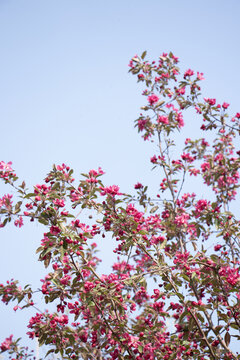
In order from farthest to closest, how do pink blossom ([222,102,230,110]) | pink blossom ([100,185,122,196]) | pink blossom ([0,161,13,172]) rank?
1. pink blossom ([222,102,230,110])
2. pink blossom ([0,161,13,172])
3. pink blossom ([100,185,122,196])

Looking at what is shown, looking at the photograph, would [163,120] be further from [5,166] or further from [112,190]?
[5,166]

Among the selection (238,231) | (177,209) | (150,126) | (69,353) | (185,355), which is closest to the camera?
(185,355)

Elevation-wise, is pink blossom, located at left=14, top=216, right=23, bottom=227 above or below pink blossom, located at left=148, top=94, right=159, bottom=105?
below

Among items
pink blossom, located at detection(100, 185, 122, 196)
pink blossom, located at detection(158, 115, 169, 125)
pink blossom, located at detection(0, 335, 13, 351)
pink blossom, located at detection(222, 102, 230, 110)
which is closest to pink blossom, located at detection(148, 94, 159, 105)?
pink blossom, located at detection(158, 115, 169, 125)

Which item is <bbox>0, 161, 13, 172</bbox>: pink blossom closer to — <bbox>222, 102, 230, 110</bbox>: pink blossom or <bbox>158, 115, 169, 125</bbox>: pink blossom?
<bbox>158, 115, 169, 125</bbox>: pink blossom

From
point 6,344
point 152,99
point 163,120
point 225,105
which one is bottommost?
point 6,344

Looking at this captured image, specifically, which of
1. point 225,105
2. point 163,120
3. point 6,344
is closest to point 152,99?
point 163,120

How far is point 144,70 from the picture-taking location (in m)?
7.15

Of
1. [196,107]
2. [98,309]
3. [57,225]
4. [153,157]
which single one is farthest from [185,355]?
[196,107]

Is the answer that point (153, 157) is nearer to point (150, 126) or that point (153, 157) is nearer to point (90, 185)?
point (150, 126)

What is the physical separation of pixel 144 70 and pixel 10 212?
472 cm

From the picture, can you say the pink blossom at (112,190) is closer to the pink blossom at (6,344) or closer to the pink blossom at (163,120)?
the pink blossom at (163,120)

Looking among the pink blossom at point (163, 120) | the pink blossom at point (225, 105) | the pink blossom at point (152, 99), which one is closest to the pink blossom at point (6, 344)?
the pink blossom at point (163, 120)

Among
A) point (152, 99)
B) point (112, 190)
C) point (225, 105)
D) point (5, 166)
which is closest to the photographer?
point (112, 190)
